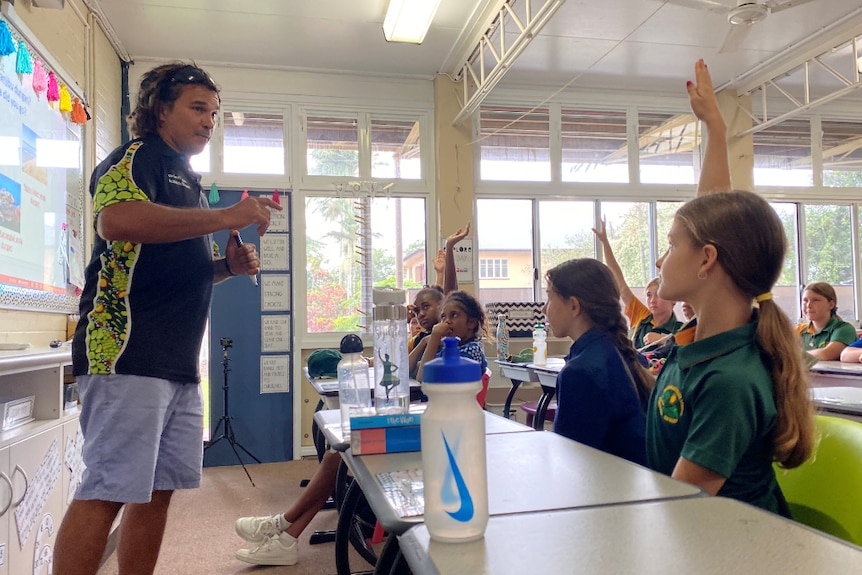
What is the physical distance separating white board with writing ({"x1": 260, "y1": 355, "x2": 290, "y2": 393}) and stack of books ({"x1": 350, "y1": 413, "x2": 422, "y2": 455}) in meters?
3.91

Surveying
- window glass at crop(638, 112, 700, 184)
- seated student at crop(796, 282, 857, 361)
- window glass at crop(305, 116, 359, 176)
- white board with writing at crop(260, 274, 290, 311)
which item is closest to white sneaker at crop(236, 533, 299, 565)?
white board with writing at crop(260, 274, 290, 311)

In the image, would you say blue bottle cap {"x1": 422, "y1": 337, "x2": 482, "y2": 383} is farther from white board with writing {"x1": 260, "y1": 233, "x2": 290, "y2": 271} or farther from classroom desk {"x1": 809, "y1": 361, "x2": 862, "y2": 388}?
white board with writing {"x1": 260, "y1": 233, "x2": 290, "y2": 271}

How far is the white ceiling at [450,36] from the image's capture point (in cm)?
404

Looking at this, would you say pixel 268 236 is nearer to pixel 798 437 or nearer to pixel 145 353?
pixel 145 353

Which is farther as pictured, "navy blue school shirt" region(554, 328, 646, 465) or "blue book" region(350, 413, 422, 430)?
"navy blue school shirt" region(554, 328, 646, 465)

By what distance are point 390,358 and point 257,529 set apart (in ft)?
5.01

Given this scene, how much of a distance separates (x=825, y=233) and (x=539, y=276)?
120 inches

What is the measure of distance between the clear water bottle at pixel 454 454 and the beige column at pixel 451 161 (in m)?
4.50

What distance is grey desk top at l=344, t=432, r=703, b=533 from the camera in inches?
30.8

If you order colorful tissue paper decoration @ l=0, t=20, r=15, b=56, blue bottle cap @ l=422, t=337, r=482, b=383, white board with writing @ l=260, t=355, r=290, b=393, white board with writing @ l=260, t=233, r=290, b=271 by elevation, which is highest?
colorful tissue paper decoration @ l=0, t=20, r=15, b=56

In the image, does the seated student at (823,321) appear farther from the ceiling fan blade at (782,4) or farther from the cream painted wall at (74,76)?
the cream painted wall at (74,76)

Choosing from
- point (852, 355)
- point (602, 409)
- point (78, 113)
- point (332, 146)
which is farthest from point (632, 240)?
point (602, 409)

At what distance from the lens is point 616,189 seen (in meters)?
5.60

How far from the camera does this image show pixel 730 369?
3.15 ft
